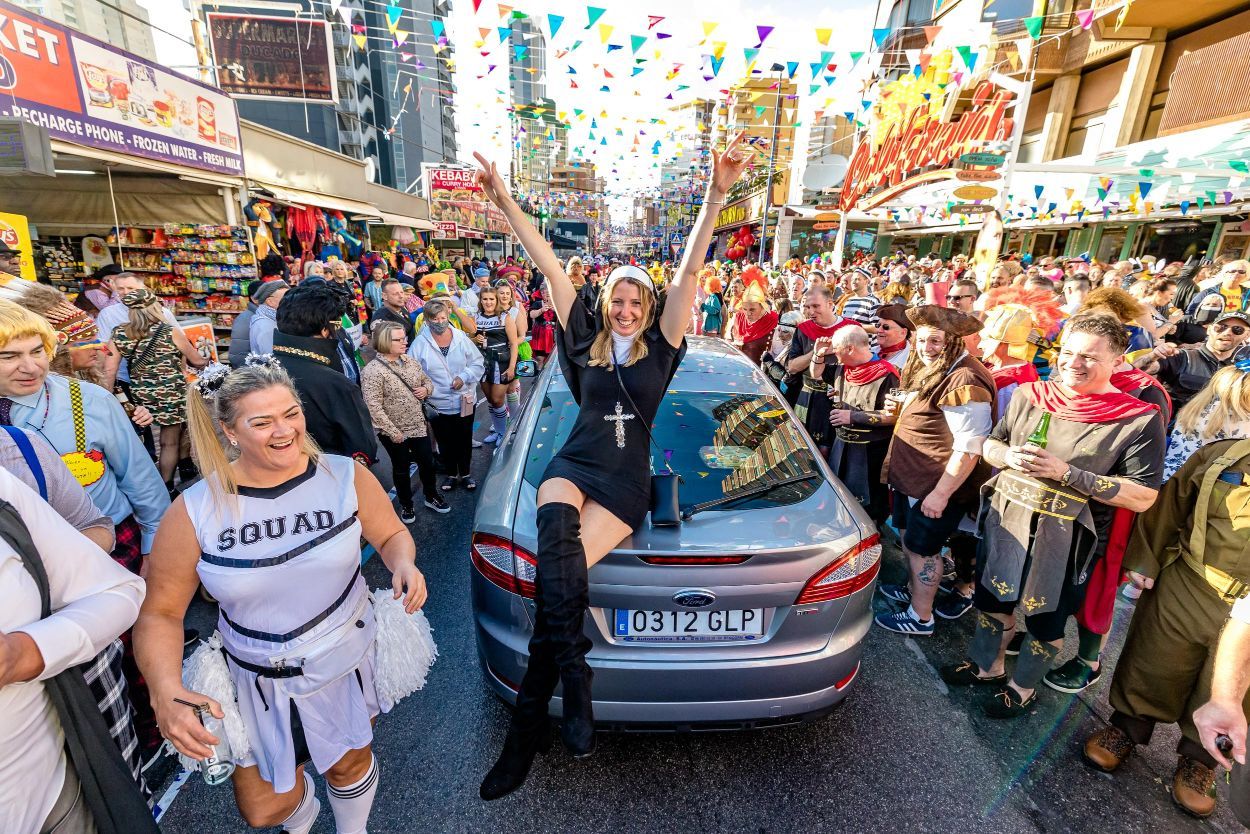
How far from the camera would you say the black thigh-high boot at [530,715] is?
1.97 metres

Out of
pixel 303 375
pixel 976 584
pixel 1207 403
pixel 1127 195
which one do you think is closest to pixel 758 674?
pixel 976 584

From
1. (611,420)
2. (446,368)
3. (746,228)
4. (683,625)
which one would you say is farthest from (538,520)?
(746,228)

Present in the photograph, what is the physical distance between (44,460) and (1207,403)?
14.3 ft

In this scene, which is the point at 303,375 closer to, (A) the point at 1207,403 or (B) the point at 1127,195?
(A) the point at 1207,403

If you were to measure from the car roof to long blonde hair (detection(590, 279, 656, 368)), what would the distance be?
22.6 inches

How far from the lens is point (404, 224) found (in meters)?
22.1

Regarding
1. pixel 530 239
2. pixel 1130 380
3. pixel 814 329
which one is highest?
pixel 530 239

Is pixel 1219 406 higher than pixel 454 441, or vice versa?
pixel 1219 406

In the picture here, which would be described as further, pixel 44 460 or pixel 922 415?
pixel 922 415

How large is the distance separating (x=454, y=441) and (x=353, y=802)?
3502 mm

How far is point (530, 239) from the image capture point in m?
2.53

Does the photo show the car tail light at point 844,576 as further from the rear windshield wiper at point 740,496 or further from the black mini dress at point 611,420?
the black mini dress at point 611,420

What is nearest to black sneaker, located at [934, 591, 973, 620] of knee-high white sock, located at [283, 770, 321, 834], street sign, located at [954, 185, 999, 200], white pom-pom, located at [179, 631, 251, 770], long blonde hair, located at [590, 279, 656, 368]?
long blonde hair, located at [590, 279, 656, 368]

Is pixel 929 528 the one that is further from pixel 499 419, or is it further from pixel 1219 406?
pixel 499 419
